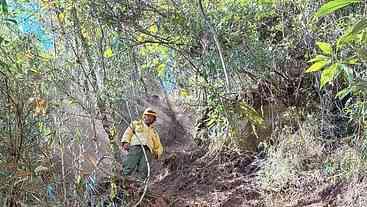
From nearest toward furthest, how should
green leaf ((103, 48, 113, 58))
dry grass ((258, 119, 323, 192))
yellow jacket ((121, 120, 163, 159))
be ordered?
dry grass ((258, 119, 323, 192)) < green leaf ((103, 48, 113, 58)) < yellow jacket ((121, 120, 163, 159))

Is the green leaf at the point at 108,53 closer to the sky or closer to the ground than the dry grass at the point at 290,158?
closer to the sky

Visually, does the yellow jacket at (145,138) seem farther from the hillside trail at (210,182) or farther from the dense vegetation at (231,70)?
the hillside trail at (210,182)

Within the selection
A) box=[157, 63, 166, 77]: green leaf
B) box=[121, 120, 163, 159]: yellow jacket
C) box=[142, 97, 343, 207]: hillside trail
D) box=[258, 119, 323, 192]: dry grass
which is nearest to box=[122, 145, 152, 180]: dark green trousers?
box=[121, 120, 163, 159]: yellow jacket

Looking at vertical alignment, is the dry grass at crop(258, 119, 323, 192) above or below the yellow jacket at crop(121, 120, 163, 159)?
below

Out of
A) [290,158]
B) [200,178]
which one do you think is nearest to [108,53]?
[200,178]

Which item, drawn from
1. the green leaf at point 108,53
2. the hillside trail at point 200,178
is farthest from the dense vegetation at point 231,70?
the hillside trail at point 200,178

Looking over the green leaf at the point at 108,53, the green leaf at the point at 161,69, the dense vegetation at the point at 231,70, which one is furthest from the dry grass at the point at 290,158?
the green leaf at the point at 108,53

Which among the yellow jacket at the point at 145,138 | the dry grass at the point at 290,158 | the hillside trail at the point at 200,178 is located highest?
the yellow jacket at the point at 145,138

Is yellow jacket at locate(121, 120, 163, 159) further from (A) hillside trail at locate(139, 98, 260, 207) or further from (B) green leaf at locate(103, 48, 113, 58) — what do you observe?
(B) green leaf at locate(103, 48, 113, 58)

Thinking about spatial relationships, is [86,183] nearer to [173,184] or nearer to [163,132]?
[173,184]

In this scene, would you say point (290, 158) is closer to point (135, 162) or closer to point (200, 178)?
point (200, 178)

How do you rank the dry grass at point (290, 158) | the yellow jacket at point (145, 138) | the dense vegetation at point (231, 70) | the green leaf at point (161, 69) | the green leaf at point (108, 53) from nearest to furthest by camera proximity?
the dense vegetation at point (231, 70), the dry grass at point (290, 158), the green leaf at point (108, 53), the yellow jacket at point (145, 138), the green leaf at point (161, 69)

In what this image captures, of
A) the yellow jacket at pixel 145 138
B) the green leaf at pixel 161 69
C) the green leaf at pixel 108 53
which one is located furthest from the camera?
the green leaf at pixel 161 69

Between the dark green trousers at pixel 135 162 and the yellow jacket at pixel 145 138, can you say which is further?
the yellow jacket at pixel 145 138
